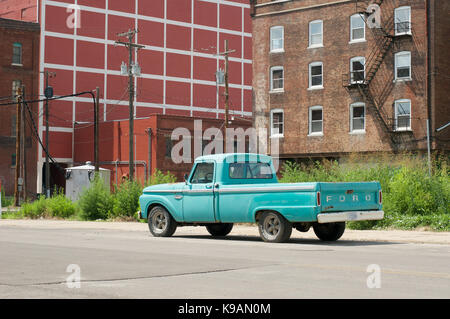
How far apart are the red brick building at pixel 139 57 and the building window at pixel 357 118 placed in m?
19.1

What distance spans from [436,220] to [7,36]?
4941 centimetres

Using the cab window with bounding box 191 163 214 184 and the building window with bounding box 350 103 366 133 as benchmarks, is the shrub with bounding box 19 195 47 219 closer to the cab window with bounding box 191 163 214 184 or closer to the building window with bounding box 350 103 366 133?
the cab window with bounding box 191 163 214 184

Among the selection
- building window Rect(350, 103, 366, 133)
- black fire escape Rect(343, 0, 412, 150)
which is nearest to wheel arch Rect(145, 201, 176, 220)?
black fire escape Rect(343, 0, 412, 150)

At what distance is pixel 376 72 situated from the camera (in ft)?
156

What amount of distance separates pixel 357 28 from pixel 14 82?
101 feet

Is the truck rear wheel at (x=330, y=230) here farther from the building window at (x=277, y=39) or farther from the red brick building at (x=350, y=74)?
the building window at (x=277, y=39)

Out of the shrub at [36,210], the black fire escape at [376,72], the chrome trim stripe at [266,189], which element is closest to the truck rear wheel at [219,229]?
the chrome trim stripe at [266,189]

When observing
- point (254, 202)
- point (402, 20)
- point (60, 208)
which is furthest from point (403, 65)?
point (254, 202)

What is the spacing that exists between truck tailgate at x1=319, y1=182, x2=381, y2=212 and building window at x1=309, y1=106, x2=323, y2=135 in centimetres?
3291

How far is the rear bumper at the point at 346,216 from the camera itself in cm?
1589

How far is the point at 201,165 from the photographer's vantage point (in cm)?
1852

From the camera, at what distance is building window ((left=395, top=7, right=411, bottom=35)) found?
45.9 metres
